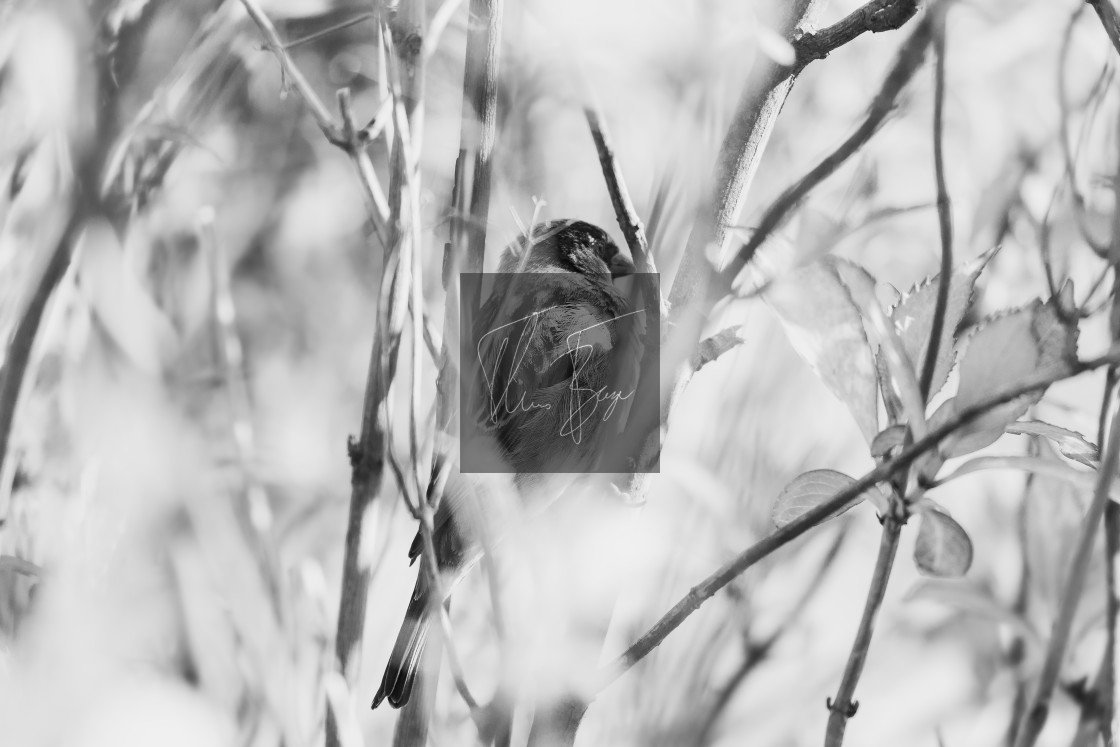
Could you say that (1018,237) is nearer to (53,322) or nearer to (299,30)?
(299,30)

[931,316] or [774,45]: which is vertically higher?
[774,45]

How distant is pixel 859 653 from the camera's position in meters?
0.27

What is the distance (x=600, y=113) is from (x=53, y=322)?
0.43 meters

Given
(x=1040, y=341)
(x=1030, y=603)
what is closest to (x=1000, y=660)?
(x=1030, y=603)

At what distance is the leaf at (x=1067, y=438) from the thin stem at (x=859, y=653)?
0.07m

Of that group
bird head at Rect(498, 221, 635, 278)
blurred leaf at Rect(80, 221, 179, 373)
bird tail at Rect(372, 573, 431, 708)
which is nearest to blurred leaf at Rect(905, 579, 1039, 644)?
bird tail at Rect(372, 573, 431, 708)

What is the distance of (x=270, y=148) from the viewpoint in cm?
93

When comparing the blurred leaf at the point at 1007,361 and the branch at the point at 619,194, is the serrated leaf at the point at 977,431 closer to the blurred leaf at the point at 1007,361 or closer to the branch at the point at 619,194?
the blurred leaf at the point at 1007,361

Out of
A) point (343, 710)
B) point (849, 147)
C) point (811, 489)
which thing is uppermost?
point (849, 147)

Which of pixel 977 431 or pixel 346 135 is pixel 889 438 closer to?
pixel 977 431

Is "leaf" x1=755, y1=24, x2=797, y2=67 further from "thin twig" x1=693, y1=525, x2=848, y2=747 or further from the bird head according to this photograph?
"thin twig" x1=693, y1=525, x2=848, y2=747

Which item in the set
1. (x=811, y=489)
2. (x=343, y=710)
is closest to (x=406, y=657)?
(x=343, y=710)

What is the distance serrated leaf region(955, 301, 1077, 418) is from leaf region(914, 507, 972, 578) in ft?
0.13

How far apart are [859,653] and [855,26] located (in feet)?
0.90
